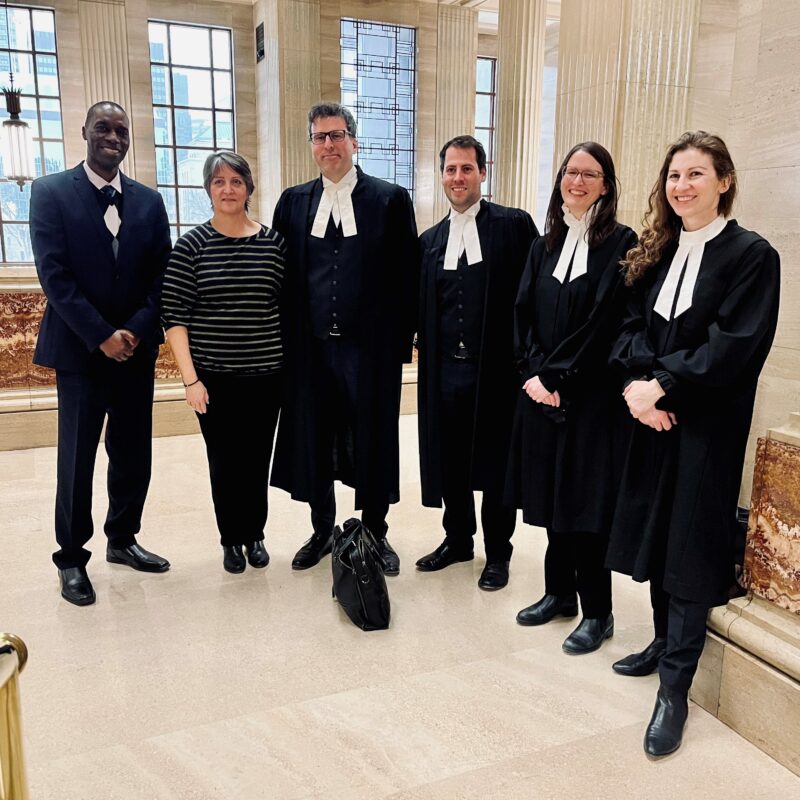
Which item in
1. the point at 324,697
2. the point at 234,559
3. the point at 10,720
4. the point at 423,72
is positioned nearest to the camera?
the point at 10,720

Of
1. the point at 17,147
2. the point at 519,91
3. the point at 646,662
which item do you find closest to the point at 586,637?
the point at 646,662

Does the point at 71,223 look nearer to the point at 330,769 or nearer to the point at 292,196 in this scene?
the point at 292,196

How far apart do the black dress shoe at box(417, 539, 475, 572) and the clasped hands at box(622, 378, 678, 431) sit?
1.76 m

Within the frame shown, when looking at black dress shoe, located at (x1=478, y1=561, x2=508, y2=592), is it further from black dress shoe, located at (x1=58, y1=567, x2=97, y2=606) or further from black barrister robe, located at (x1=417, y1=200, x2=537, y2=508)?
black dress shoe, located at (x1=58, y1=567, x2=97, y2=606)

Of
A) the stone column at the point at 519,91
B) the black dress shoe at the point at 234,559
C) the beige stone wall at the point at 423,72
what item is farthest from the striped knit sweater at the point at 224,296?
the beige stone wall at the point at 423,72

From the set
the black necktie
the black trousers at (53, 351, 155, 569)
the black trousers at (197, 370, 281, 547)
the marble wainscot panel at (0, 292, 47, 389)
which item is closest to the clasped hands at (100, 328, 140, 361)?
the black trousers at (53, 351, 155, 569)

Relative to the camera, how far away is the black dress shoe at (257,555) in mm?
3961

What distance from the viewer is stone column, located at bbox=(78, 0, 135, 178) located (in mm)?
9945

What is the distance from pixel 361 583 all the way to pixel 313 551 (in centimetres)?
77

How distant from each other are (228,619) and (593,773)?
5.62ft

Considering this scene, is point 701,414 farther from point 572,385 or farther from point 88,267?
point 88,267

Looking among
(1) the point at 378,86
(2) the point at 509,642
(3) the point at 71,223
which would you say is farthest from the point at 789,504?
(1) the point at 378,86

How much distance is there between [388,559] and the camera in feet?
12.9

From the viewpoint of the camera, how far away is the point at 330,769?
2.40 m
